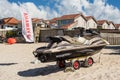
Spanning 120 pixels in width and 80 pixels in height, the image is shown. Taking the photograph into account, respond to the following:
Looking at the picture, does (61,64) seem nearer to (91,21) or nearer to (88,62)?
(88,62)

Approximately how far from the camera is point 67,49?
1132 centimetres

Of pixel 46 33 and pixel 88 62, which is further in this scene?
pixel 46 33

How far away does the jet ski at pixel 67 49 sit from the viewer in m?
11.0

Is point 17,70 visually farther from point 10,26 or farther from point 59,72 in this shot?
point 10,26

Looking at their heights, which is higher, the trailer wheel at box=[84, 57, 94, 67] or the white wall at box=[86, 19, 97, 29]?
the white wall at box=[86, 19, 97, 29]

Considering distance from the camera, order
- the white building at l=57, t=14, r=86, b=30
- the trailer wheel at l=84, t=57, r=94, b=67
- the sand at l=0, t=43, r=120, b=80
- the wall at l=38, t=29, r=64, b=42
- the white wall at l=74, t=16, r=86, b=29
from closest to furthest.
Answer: the sand at l=0, t=43, r=120, b=80 < the trailer wheel at l=84, t=57, r=94, b=67 < the wall at l=38, t=29, r=64, b=42 < the white building at l=57, t=14, r=86, b=30 < the white wall at l=74, t=16, r=86, b=29

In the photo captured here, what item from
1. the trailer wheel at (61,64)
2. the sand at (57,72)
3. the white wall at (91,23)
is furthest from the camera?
the white wall at (91,23)

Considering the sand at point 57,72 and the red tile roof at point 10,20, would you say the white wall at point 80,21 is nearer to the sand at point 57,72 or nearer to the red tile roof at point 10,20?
the red tile roof at point 10,20

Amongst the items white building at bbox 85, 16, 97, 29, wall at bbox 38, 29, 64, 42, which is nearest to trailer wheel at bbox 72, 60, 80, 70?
wall at bbox 38, 29, 64, 42

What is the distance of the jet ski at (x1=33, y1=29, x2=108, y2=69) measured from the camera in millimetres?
11008

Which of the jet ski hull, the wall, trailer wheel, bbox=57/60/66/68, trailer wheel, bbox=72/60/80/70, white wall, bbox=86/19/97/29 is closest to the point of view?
the jet ski hull

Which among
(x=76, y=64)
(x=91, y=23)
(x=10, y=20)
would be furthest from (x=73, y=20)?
(x=76, y=64)

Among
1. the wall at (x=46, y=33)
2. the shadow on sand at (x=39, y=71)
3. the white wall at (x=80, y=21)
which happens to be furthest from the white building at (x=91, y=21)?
the shadow on sand at (x=39, y=71)

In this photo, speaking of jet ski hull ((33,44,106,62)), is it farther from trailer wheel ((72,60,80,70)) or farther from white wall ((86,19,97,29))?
white wall ((86,19,97,29))
